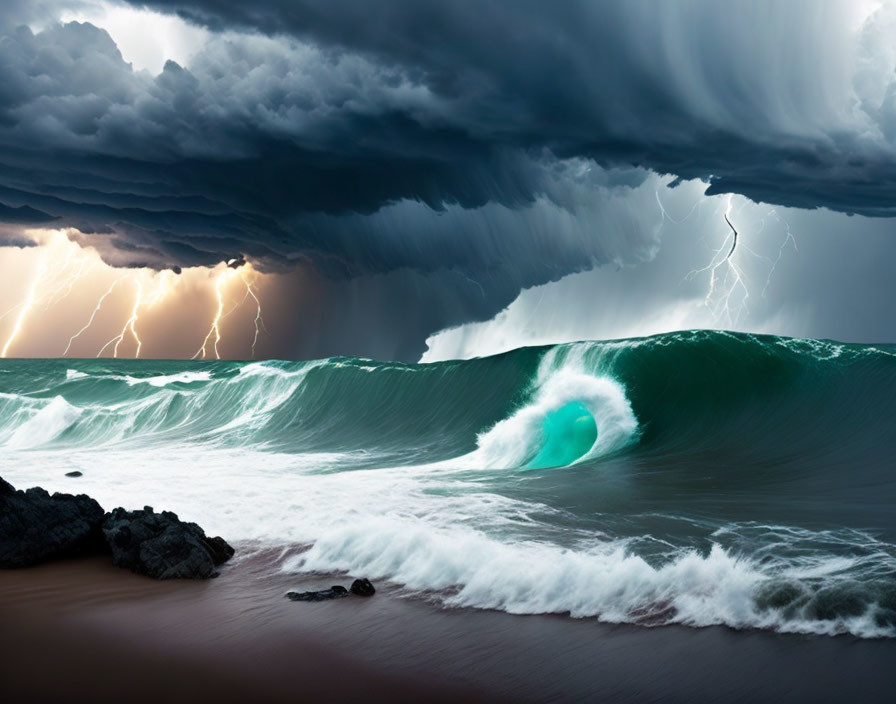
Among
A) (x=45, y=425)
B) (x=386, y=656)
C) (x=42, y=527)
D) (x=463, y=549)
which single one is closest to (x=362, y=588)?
(x=463, y=549)

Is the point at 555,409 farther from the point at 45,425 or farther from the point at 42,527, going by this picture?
the point at 45,425

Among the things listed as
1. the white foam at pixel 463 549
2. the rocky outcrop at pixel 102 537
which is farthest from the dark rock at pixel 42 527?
the white foam at pixel 463 549

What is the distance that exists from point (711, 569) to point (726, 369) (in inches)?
553

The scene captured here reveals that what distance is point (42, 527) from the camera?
8391mm

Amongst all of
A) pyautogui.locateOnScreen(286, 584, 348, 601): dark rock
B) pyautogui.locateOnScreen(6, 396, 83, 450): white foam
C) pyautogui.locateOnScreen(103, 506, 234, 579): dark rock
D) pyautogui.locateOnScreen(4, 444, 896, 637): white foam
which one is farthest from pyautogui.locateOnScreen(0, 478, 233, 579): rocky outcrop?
pyautogui.locateOnScreen(6, 396, 83, 450): white foam

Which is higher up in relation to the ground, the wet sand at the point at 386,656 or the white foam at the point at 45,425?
the white foam at the point at 45,425

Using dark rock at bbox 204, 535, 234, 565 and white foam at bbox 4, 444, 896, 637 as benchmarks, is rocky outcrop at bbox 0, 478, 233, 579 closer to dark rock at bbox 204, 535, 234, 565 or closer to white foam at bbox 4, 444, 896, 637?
dark rock at bbox 204, 535, 234, 565

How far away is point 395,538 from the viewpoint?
823 cm

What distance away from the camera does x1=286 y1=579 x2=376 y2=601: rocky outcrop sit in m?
6.87

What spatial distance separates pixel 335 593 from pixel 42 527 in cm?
369

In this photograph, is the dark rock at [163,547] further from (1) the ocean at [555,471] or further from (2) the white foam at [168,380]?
(2) the white foam at [168,380]

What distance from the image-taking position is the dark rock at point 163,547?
7.74 metres

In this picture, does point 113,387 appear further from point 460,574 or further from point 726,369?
point 460,574

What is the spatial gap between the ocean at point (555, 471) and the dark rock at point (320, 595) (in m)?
0.61
